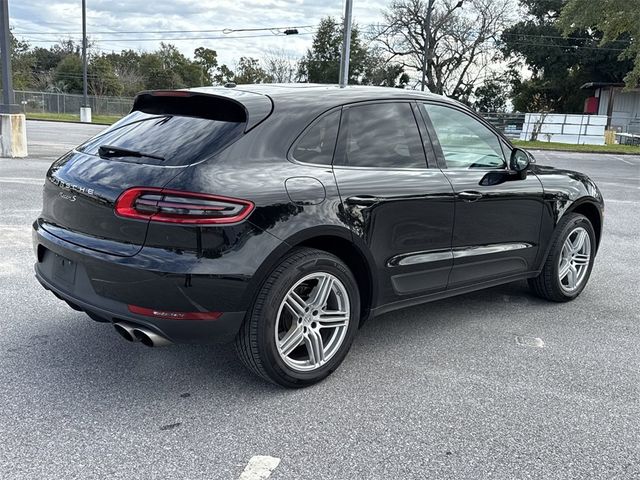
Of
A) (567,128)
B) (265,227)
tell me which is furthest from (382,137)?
(567,128)

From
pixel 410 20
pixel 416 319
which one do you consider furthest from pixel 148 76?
pixel 416 319

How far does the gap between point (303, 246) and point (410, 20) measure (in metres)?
50.1

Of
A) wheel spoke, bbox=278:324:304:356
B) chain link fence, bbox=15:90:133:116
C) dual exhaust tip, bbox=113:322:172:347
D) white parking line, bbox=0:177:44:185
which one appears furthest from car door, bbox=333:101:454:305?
chain link fence, bbox=15:90:133:116

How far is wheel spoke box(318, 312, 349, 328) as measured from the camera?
137 inches

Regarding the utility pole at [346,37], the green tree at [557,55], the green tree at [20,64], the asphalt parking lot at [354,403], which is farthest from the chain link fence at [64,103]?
the asphalt parking lot at [354,403]

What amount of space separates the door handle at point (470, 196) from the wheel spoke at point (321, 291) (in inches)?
48.6

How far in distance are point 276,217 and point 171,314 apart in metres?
0.71

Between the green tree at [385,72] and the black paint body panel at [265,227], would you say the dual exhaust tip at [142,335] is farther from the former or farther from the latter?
the green tree at [385,72]

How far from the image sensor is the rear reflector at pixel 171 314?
9.64 feet

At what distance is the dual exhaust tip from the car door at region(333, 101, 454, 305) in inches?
48.0

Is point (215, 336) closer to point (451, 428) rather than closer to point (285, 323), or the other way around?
point (285, 323)

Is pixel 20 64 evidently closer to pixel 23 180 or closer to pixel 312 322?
pixel 23 180

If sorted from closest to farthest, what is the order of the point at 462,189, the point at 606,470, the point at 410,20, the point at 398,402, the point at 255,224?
the point at 606,470
the point at 255,224
the point at 398,402
the point at 462,189
the point at 410,20

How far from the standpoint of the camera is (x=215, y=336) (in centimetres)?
305
